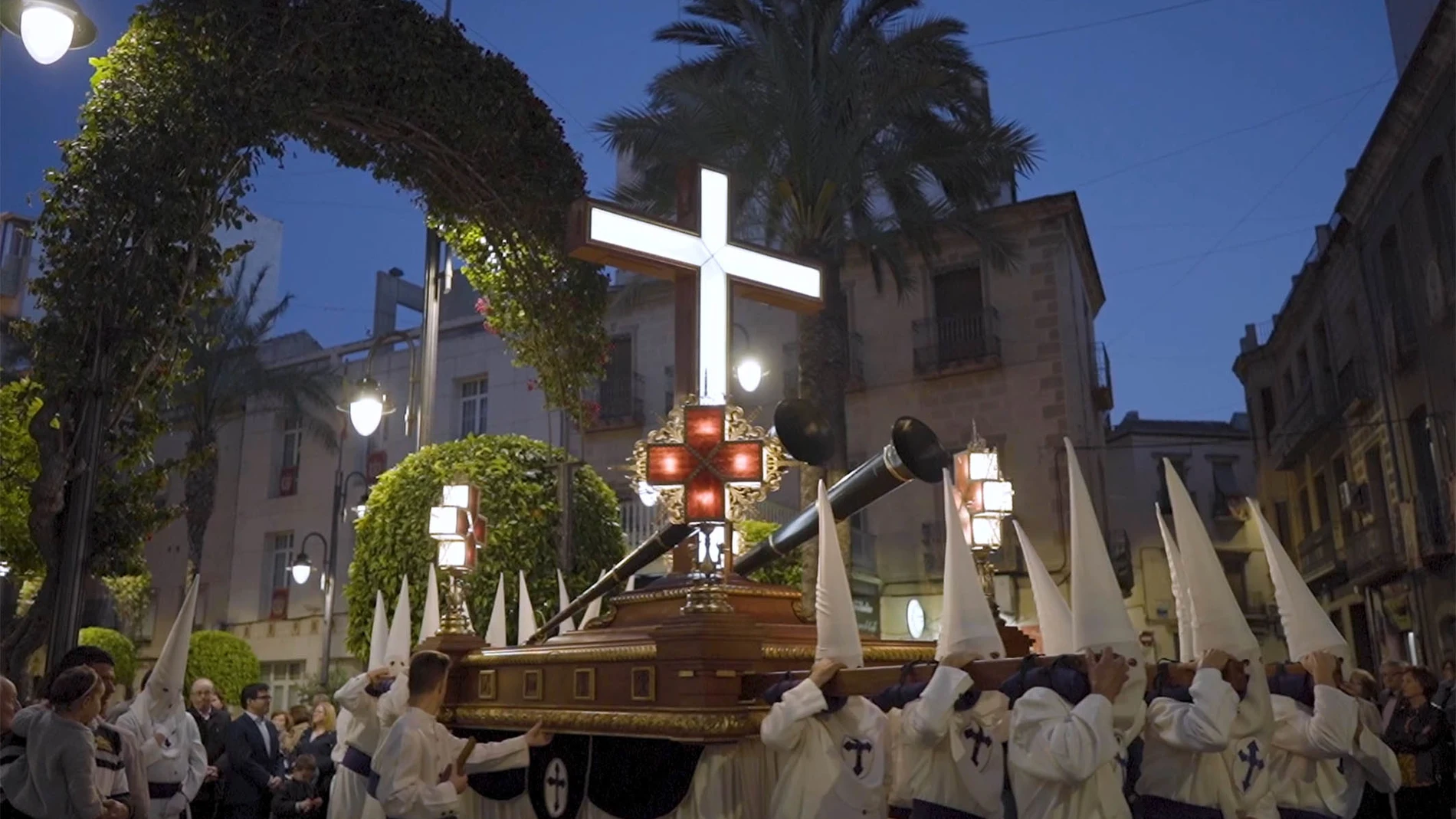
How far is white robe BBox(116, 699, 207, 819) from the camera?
6164 millimetres

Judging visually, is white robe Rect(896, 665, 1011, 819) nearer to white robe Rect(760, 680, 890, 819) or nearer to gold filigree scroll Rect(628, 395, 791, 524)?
white robe Rect(760, 680, 890, 819)

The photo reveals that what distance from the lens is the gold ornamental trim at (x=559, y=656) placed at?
16.3 ft

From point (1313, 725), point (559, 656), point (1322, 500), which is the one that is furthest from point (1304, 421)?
point (559, 656)

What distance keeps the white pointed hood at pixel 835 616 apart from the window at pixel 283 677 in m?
23.0

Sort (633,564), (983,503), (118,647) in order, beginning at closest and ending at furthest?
1. (633,564)
2. (983,503)
3. (118,647)

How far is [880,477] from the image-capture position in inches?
225

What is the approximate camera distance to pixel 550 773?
5824 millimetres

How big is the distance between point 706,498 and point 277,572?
23733mm

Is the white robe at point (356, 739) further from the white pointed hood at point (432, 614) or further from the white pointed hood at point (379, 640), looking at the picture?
the white pointed hood at point (432, 614)

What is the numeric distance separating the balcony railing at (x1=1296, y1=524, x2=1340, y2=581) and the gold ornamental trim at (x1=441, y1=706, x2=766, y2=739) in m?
19.9

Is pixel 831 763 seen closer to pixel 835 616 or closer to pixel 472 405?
pixel 835 616

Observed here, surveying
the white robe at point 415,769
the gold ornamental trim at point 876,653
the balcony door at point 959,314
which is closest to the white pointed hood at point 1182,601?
the gold ornamental trim at point 876,653

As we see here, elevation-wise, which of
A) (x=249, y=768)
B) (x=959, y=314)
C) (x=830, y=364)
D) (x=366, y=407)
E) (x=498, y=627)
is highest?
(x=959, y=314)

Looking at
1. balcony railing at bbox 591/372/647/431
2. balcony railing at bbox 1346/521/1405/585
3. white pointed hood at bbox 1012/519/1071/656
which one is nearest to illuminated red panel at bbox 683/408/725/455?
white pointed hood at bbox 1012/519/1071/656
